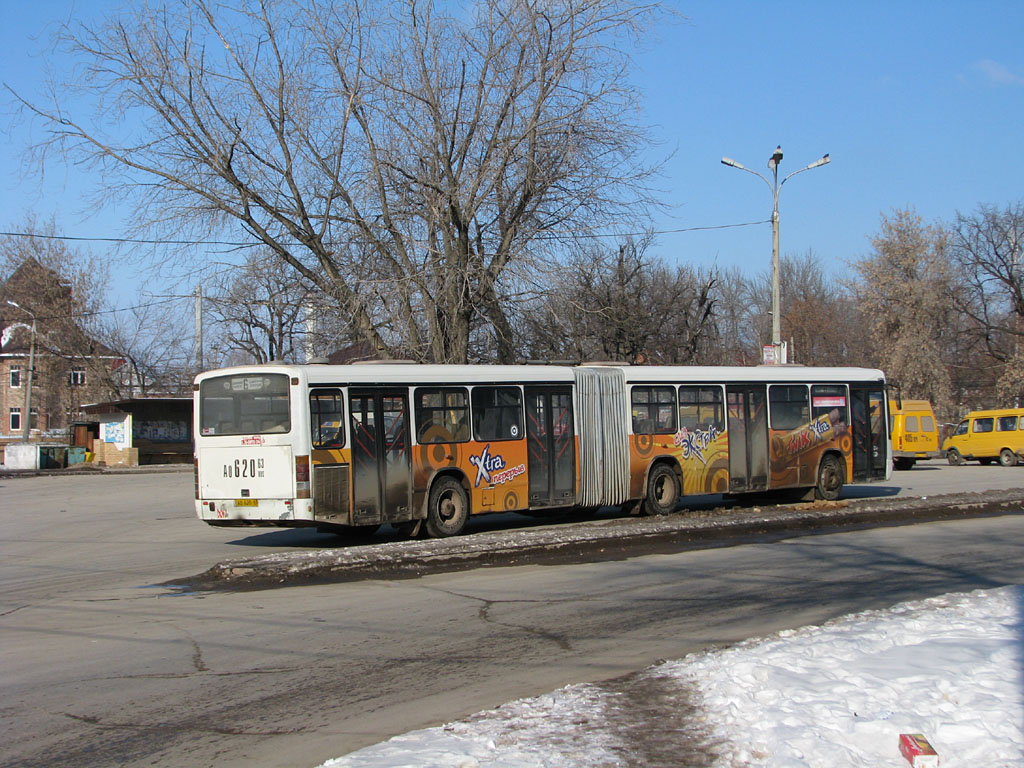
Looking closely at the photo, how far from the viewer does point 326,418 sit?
14055mm

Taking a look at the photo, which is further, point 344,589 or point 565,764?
point 344,589

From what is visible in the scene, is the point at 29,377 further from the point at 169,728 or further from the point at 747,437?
the point at 169,728

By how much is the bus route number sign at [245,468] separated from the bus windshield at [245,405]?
0.44 m

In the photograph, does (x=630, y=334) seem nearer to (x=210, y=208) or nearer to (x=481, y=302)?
(x=481, y=302)

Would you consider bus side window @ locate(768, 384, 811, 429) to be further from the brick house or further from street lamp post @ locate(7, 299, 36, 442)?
the brick house

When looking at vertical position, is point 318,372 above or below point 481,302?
below

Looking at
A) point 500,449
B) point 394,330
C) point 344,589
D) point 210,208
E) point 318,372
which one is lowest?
point 344,589

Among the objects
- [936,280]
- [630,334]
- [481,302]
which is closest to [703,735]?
[481,302]

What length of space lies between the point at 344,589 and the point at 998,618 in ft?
21.8

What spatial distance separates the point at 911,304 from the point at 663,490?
43.5m

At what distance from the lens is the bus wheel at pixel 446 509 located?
49.6ft

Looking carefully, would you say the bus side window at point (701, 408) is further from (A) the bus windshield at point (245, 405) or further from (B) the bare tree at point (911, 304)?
(B) the bare tree at point (911, 304)

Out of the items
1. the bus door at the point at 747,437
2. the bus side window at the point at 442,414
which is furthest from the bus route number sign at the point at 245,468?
the bus door at the point at 747,437

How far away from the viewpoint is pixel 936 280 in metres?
56.5
